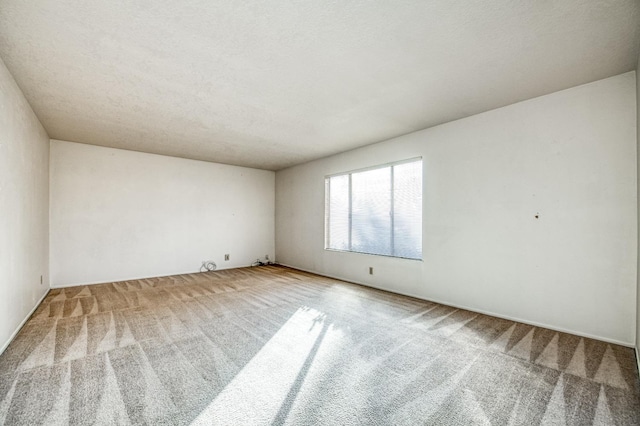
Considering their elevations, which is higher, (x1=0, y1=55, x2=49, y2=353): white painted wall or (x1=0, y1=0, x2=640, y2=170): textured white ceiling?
(x1=0, y1=0, x2=640, y2=170): textured white ceiling

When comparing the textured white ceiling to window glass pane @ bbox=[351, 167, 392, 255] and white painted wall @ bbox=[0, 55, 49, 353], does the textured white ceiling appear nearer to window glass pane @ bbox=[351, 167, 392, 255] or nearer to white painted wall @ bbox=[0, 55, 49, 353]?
white painted wall @ bbox=[0, 55, 49, 353]

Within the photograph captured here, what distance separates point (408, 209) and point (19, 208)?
5026 millimetres

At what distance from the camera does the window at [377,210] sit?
175 inches

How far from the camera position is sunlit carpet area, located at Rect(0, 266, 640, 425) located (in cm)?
173

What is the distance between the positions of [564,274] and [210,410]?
3656mm

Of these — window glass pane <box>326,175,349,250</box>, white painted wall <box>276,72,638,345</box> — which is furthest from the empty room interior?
window glass pane <box>326,175,349,250</box>

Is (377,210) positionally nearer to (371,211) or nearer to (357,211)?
(371,211)

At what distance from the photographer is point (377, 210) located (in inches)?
197

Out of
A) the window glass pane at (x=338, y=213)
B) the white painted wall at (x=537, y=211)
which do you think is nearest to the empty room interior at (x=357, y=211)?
the white painted wall at (x=537, y=211)

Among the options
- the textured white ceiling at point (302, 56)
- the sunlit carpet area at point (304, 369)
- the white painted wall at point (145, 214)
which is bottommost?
the sunlit carpet area at point (304, 369)

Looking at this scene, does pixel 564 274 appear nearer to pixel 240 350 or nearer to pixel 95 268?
pixel 240 350

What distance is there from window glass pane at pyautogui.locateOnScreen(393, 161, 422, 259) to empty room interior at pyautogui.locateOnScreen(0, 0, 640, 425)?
0.13ft

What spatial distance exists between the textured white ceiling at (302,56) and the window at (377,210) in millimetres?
1046

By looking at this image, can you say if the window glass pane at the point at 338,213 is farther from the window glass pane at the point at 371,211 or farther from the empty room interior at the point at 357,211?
the empty room interior at the point at 357,211
